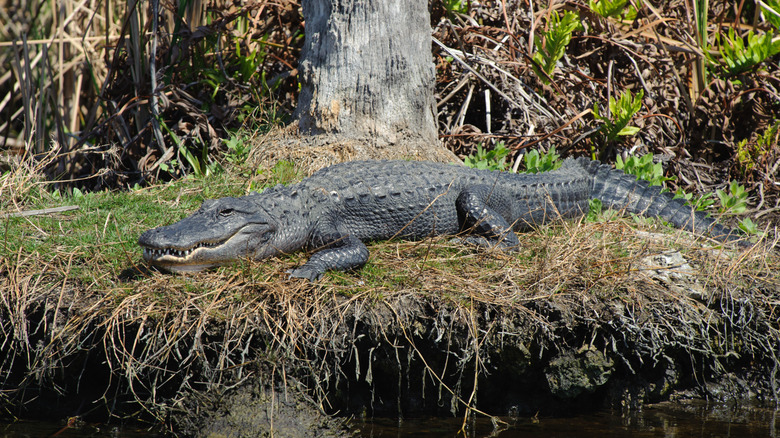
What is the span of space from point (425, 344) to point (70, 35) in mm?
4932

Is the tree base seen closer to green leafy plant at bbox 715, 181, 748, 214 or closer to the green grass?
the green grass

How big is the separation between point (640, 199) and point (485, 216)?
139 centimetres

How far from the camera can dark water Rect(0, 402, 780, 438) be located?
298 centimetres

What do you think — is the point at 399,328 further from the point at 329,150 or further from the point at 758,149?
the point at 758,149

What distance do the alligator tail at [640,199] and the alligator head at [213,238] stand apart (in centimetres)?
243

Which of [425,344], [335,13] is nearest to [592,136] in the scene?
[335,13]

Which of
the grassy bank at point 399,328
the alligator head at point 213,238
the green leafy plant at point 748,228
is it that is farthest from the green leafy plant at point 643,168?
the alligator head at point 213,238

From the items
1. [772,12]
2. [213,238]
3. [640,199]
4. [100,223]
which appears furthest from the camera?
[772,12]

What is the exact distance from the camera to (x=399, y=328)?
3.00 meters

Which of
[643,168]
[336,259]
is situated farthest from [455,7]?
[336,259]

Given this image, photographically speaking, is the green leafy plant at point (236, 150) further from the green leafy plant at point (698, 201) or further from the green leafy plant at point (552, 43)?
the green leafy plant at point (698, 201)

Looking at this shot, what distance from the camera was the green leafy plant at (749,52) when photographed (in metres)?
5.26

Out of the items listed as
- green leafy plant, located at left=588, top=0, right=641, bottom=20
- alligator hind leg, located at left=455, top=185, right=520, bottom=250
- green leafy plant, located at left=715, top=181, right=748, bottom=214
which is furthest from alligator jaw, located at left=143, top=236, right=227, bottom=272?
green leafy plant, located at left=588, top=0, right=641, bottom=20

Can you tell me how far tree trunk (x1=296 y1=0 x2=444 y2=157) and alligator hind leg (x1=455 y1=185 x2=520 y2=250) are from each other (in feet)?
3.74
